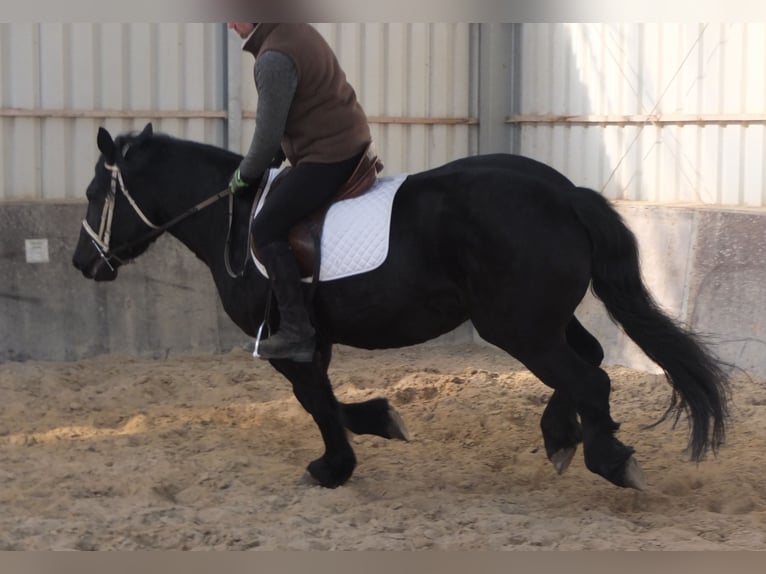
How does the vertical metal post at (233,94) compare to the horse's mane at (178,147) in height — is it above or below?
above

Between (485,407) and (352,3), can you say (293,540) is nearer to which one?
(352,3)

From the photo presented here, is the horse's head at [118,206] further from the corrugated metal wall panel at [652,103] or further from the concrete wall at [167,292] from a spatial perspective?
the corrugated metal wall panel at [652,103]

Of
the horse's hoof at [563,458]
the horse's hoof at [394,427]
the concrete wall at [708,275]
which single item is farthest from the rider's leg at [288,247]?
the concrete wall at [708,275]

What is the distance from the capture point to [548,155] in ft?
33.7

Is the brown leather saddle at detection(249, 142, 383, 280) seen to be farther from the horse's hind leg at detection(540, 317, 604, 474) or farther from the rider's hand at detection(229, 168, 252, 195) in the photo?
the horse's hind leg at detection(540, 317, 604, 474)

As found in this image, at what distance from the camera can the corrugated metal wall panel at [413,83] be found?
10297mm

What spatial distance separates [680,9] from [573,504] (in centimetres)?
256

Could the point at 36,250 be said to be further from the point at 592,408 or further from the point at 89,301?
the point at 592,408

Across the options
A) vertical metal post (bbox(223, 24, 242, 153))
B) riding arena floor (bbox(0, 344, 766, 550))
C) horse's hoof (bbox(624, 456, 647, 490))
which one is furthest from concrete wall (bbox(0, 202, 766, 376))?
horse's hoof (bbox(624, 456, 647, 490))

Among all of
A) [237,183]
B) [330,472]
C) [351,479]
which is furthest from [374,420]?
[237,183]

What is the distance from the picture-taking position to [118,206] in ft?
21.2

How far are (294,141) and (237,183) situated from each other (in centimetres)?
38

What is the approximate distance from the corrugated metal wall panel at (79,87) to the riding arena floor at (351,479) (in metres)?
1.56

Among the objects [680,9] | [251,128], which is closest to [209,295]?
[251,128]
